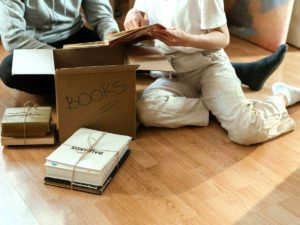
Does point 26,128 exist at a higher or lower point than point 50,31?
lower

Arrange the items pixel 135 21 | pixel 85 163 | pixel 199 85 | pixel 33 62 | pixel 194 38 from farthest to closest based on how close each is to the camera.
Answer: pixel 199 85
pixel 135 21
pixel 194 38
pixel 33 62
pixel 85 163

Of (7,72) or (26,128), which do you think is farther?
(7,72)

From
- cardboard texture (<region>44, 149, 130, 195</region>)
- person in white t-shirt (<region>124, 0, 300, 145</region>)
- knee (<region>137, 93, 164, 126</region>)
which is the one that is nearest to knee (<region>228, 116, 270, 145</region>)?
person in white t-shirt (<region>124, 0, 300, 145</region>)

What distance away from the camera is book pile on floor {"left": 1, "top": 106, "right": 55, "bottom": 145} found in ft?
5.13

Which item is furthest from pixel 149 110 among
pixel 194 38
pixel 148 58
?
pixel 194 38

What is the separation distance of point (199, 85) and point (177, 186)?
0.53m

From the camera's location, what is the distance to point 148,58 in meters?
1.64

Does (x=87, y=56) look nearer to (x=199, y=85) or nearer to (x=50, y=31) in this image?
(x=50, y=31)

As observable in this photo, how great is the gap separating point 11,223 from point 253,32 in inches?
75.4

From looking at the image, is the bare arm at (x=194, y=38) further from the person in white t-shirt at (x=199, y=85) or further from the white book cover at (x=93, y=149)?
the white book cover at (x=93, y=149)

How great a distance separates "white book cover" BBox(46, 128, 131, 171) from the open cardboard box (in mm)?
61

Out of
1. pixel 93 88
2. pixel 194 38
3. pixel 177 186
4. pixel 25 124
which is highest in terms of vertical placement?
pixel 194 38

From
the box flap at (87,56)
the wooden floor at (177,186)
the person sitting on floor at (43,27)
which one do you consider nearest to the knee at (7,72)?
the person sitting on floor at (43,27)

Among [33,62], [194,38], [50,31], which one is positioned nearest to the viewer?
[33,62]
